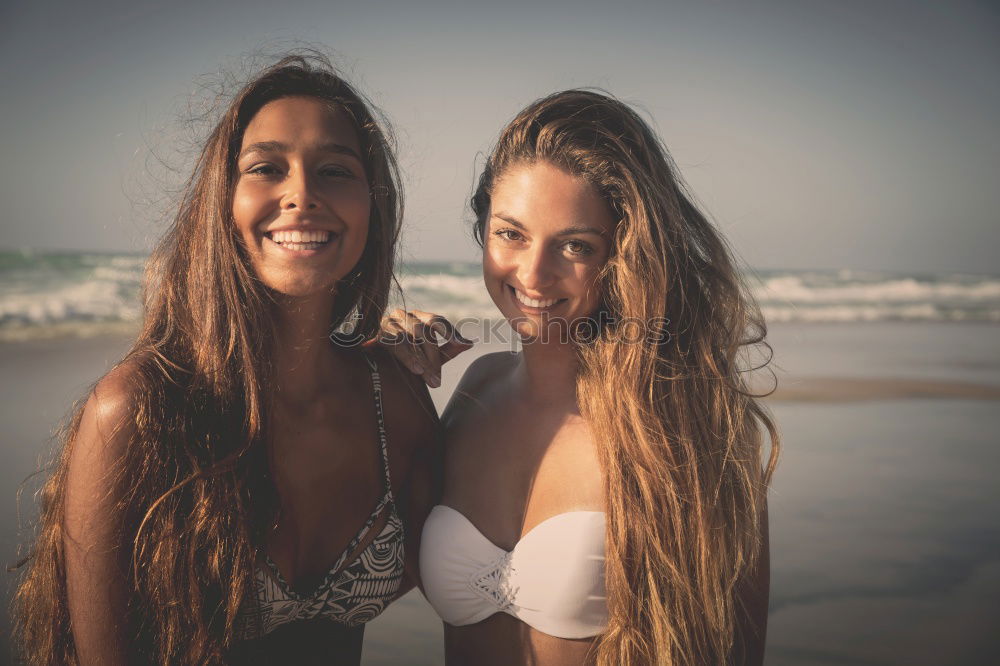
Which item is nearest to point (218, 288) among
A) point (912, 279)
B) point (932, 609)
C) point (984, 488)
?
point (932, 609)

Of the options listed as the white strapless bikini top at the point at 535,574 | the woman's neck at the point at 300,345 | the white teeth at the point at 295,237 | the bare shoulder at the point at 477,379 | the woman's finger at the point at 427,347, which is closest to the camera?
the white teeth at the point at 295,237

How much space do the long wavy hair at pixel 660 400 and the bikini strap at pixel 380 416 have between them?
0.83m

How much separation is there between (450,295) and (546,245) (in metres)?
14.0

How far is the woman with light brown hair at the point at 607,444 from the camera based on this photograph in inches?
105

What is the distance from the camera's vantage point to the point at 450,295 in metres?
16.7

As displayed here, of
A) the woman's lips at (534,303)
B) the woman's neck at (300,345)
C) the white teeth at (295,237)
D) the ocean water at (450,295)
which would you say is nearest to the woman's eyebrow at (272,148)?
the white teeth at (295,237)

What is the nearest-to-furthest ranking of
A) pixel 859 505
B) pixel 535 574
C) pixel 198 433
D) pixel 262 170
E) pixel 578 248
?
pixel 198 433 → pixel 262 170 → pixel 535 574 → pixel 578 248 → pixel 859 505

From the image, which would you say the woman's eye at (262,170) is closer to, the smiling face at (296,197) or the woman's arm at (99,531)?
the smiling face at (296,197)

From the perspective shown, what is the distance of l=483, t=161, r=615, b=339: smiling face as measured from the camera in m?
2.74

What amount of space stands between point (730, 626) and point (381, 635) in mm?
2226

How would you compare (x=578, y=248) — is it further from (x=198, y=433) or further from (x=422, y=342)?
(x=198, y=433)

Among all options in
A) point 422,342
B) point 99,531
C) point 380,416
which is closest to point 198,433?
point 99,531

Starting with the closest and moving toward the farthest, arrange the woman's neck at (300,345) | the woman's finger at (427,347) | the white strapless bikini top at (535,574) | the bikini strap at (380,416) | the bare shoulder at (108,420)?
the bare shoulder at (108,420) < the white strapless bikini top at (535,574) < the woman's neck at (300,345) < the bikini strap at (380,416) < the woman's finger at (427,347)

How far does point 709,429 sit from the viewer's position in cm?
282
